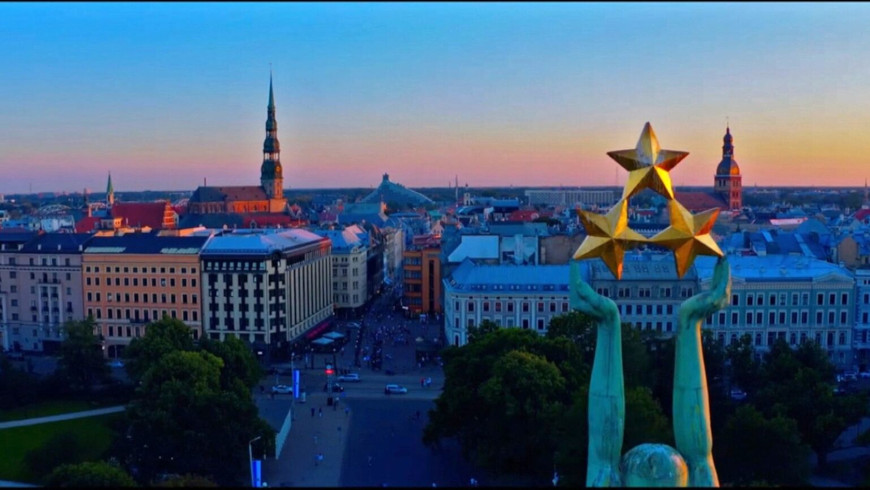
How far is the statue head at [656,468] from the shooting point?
27.5 meters

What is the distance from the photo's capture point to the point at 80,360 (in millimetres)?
76312

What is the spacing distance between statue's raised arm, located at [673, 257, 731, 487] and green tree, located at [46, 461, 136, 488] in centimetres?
2708

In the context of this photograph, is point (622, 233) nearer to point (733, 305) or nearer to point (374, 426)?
point (374, 426)

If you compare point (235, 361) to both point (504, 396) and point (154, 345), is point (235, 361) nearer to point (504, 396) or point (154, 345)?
point (154, 345)

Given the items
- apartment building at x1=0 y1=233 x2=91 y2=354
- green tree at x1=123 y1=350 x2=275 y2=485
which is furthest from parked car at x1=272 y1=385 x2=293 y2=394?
apartment building at x1=0 y1=233 x2=91 y2=354

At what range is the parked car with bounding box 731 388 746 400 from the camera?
72050mm

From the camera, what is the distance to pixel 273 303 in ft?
304

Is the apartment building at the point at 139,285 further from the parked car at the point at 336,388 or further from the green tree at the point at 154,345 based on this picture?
the parked car at the point at 336,388

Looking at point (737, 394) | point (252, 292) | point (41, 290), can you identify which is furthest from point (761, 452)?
point (41, 290)

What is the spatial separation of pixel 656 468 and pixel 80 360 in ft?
205

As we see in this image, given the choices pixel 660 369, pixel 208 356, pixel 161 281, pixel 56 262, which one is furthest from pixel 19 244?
pixel 660 369

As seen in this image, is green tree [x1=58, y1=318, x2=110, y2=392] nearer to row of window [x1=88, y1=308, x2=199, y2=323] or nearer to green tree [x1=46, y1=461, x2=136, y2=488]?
row of window [x1=88, y1=308, x2=199, y2=323]

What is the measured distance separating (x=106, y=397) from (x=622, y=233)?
193 feet

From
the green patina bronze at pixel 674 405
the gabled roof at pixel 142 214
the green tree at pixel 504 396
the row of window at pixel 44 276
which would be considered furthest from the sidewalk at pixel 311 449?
the gabled roof at pixel 142 214
